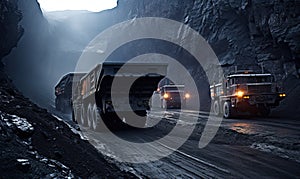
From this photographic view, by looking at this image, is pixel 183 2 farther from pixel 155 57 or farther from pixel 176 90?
pixel 176 90

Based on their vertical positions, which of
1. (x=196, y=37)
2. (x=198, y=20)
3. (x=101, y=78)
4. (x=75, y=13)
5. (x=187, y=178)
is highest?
(x=75, y=13)

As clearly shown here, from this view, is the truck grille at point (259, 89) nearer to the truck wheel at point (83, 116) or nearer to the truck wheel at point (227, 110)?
the truck wheel at point (227, 110)

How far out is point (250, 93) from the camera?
47.6 feet

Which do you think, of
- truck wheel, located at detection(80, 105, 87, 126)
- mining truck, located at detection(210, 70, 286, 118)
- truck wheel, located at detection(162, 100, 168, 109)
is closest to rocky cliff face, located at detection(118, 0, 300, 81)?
mining truck, located at detection(210, 70, 286, 118)

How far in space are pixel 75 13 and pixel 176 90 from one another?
11123cm

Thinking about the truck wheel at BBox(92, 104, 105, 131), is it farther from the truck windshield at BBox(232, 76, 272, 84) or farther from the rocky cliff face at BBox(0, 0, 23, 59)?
the rocky cliff face at BBox(0, 0, 23, 59)

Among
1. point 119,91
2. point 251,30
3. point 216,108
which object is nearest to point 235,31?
point 251,30

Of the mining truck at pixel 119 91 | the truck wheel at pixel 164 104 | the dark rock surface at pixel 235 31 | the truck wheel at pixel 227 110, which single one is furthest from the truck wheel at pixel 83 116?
the truck wheel at pixel 164 104

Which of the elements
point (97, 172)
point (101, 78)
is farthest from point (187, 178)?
point (101, 78)

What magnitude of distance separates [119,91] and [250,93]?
24.1 feet

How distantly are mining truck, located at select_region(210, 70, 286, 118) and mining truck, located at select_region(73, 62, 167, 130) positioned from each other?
5516mm

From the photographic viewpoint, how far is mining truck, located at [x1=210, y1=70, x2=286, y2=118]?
14445 mm

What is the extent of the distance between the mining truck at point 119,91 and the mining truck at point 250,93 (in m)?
5.52

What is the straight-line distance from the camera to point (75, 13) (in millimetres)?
125812
